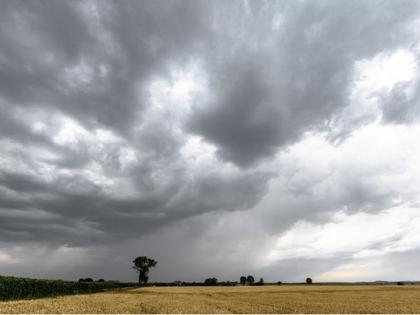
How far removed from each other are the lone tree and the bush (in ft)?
318

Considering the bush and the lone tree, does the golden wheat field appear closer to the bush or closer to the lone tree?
the bush

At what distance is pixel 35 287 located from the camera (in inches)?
2574

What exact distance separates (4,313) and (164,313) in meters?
13.2

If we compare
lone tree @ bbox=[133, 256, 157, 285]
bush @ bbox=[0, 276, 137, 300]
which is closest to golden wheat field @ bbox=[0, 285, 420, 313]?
bush @ bbox=[0, 276, 137, 300]

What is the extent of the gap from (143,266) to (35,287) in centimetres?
12871

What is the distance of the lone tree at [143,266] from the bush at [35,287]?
97.0 m

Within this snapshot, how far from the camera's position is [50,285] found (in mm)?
72000

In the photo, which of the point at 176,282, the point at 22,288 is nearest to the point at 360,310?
the point at 22,288

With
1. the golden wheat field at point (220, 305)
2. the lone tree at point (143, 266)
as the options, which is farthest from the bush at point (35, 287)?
the lone tree at point (143, 266)

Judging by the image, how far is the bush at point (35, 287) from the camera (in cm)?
5603

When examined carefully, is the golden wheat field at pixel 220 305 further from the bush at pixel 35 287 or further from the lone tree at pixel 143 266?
the lone tree at pixel 143 266

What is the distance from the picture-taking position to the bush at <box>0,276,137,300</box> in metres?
56.0

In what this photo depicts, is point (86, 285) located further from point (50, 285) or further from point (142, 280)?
point (142, 280)

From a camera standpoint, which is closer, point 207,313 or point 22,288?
point 207,313
